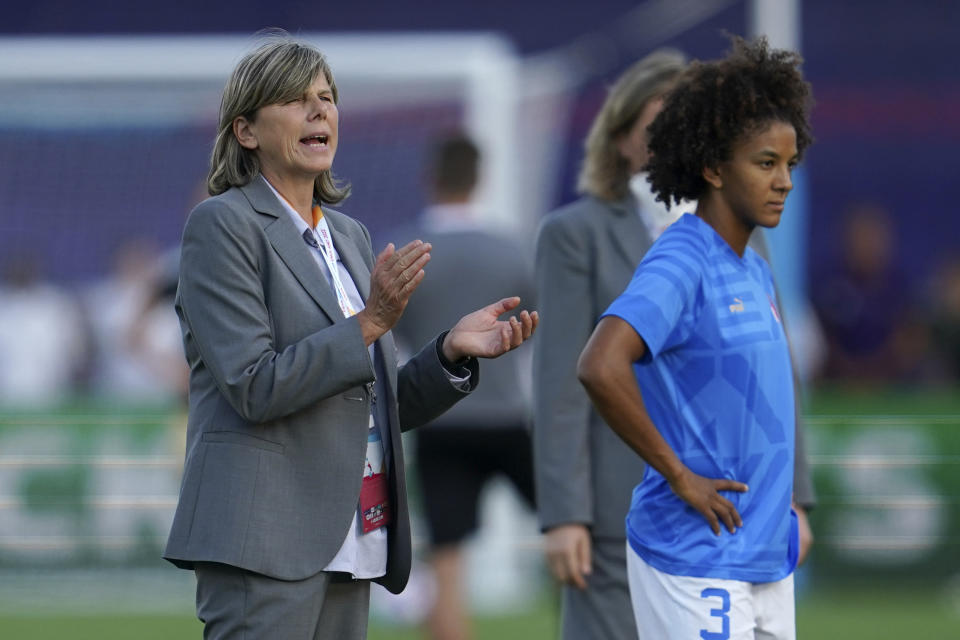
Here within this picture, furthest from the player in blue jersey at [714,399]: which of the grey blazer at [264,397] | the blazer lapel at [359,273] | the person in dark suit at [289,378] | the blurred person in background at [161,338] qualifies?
the blurred person in background at [161,338]

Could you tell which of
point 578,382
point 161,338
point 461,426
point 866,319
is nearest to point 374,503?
point 578,382

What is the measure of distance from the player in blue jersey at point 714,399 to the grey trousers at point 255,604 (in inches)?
28.1

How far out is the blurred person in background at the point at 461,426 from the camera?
6.26m

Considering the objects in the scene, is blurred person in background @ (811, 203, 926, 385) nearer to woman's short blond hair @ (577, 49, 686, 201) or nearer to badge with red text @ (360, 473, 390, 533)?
woman's short blond hair @ (577, 49, 686, 201)

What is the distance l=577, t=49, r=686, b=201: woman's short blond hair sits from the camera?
4301 millimetres

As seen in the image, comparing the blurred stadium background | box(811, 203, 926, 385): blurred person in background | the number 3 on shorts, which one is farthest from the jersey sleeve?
box(811, 203, 926, 385): blurred person in background

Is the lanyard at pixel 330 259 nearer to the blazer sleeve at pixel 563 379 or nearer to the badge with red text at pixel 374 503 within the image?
the badge with red text at pixel 374 503

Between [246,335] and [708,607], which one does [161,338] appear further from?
[708,607]

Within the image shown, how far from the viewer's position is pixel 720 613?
3230 millimetres

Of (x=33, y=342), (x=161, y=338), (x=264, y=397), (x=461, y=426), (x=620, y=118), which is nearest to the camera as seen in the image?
(x=264, y=397)

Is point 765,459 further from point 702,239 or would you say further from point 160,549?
point 160,549

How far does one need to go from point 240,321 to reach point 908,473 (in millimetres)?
5411

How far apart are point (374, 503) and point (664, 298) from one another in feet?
2.47

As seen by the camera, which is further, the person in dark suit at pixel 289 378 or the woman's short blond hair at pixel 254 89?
the woman's short blond hair at pixel 254 89
